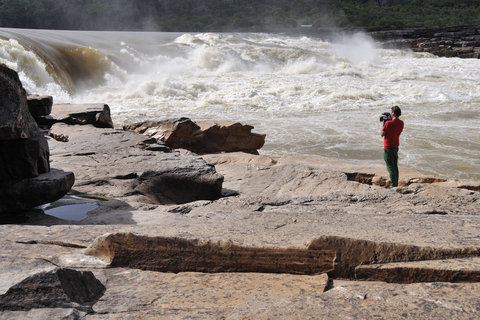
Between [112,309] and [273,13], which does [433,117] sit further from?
[273,13]

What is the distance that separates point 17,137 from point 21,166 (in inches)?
11.7

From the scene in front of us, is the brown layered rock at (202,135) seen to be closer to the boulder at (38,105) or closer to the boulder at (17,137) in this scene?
the boulder at (38,105)

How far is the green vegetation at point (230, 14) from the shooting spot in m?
37.4

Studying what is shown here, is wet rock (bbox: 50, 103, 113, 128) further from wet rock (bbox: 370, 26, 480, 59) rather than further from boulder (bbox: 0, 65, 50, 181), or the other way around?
wet rock (bbox: 370, 26, 480, 59)

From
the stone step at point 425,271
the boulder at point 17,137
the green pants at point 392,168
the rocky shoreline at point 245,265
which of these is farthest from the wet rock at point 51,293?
the green pants at point 392,168

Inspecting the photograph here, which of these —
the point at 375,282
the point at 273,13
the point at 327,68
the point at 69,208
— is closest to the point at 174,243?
the point at 375,282

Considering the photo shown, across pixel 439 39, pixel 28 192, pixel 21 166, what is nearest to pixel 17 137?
pixel 21 166

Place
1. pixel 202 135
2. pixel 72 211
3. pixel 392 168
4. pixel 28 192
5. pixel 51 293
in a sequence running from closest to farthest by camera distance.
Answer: pixel 51 293 → pixel 28 192 → pixel 72 211 → pixel 392 168 → pixel 202 135

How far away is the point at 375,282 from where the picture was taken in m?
1.98

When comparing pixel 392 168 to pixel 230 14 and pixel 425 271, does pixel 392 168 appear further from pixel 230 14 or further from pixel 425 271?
pixel 230 14

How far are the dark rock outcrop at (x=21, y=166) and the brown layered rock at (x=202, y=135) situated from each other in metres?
3.78

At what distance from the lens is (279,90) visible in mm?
15602

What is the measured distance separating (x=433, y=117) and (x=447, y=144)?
10.3 feet

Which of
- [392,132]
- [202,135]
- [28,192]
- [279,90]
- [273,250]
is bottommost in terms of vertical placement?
[279,90]
